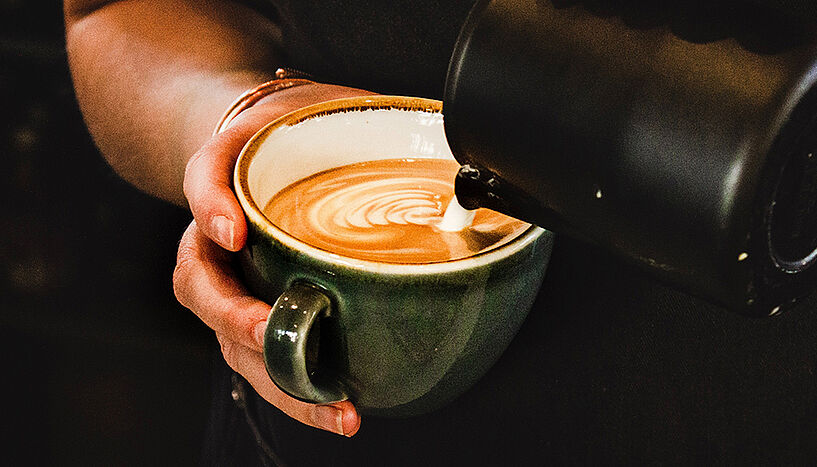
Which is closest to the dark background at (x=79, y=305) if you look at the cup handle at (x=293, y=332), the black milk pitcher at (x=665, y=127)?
the cup handle at (x=293, y=332)

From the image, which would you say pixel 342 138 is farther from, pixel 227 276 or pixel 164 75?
pixel 164 75

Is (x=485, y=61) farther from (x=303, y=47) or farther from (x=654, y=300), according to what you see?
(x=303, y=47)

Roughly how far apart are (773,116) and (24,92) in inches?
54.1

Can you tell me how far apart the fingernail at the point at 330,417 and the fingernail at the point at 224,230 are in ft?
0.40

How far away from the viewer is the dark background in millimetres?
1353

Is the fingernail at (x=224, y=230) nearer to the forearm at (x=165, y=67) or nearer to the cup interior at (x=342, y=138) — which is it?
the cup interior at (x=342, y=138)

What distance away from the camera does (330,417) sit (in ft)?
1.62

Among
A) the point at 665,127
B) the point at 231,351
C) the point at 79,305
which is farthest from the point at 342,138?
the point at 79,305

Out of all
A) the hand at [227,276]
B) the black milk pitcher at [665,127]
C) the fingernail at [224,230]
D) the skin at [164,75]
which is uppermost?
the black milk pitcher at [665,127]

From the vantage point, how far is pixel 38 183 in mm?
1377

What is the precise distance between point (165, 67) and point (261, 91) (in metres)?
Result: 0.28

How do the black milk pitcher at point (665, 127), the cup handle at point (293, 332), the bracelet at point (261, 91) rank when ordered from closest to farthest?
the black milk pitcher at point (665, 127), the cup handle at point (293, 332), the bracelet at point (261, 91)

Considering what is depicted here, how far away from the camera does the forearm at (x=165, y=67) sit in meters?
0.90

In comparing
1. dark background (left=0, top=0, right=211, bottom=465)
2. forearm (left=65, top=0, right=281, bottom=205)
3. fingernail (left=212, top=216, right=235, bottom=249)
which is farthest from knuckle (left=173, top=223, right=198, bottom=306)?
dark background (left=0, top=0, right=211, bottom=465)
